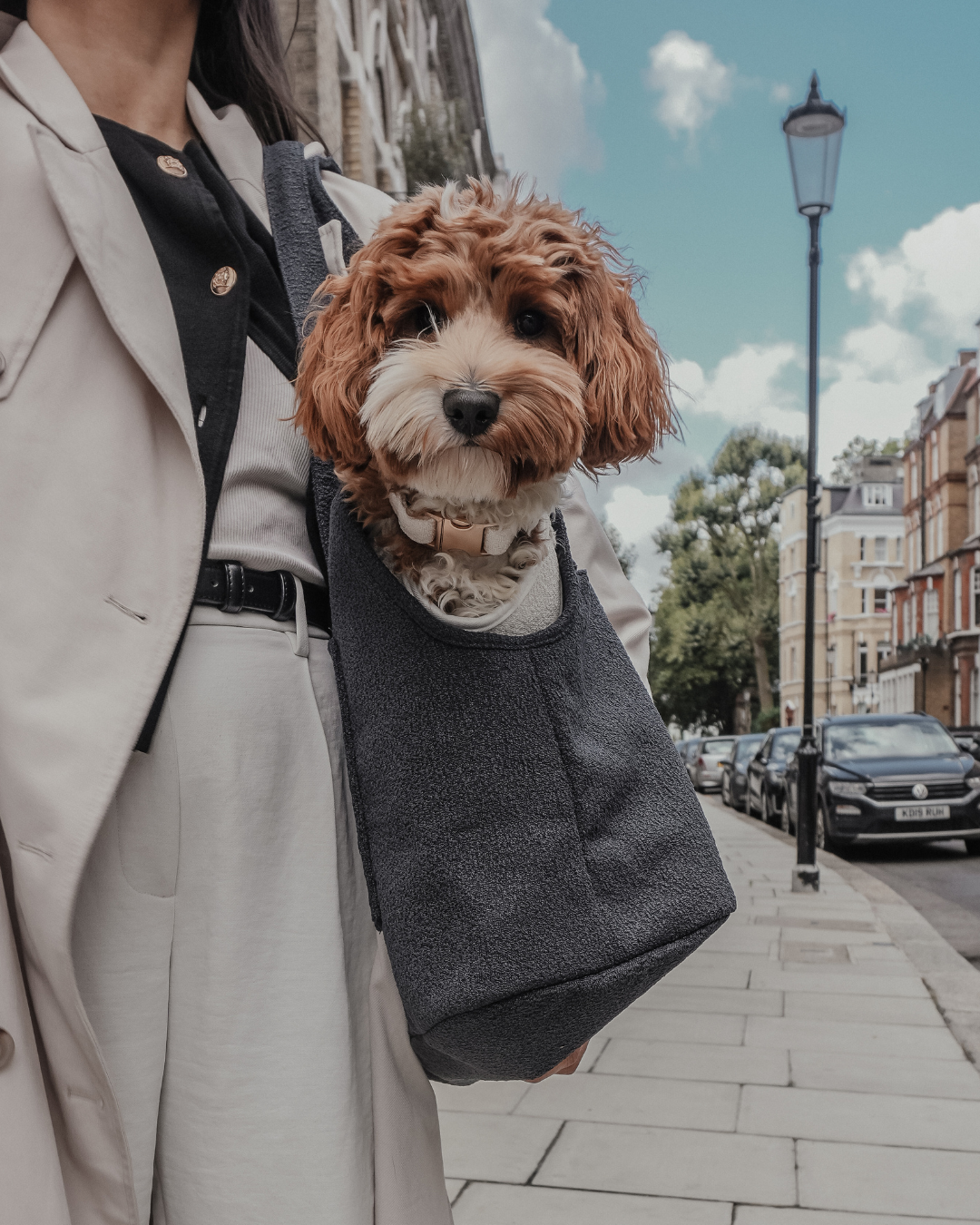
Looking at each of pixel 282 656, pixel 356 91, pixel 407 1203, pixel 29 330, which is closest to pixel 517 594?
pixel 282 656

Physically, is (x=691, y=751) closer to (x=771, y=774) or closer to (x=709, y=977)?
(x=771, y=774)

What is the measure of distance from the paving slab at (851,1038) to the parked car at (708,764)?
2834 centimetres

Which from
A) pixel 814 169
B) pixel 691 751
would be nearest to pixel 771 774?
pixel 814 169

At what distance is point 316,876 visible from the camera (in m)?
1.53

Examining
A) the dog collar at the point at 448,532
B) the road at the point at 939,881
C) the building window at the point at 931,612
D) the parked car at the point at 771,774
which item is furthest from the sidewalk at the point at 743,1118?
the building window at the point at 931,612

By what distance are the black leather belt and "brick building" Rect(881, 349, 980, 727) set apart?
2084 inches

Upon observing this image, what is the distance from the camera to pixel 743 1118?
442 cm

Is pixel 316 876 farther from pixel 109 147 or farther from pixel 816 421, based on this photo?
pixel 816 421

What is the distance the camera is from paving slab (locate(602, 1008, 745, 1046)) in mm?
5618

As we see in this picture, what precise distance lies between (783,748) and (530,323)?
20.4 m

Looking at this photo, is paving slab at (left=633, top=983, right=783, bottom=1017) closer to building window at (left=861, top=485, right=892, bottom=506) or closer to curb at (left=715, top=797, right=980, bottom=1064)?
curb at (left=715, top=797, right=980, bottom=1064)

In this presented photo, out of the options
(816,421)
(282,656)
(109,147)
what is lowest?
(282,656)

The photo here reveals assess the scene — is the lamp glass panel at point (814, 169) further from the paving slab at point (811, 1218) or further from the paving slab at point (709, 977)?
the paving slab at point (811, 1218)

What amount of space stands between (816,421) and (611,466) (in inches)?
425
